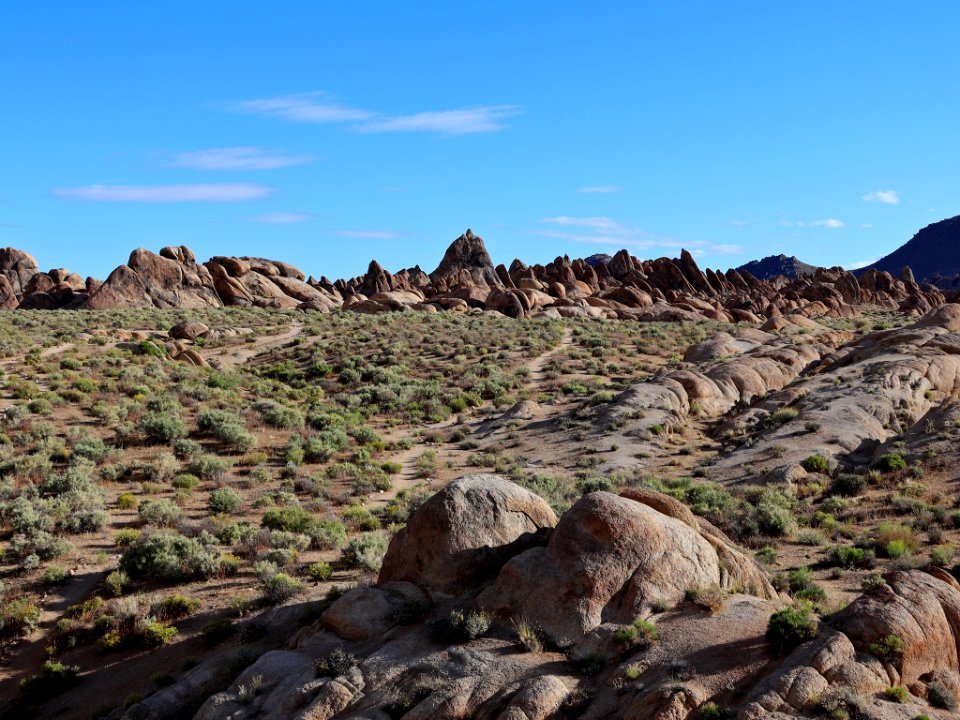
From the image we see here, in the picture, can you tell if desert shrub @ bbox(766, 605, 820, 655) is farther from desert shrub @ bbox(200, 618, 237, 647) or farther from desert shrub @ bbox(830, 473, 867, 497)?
desert shrub @ bbox(830, 473, 867, 497)

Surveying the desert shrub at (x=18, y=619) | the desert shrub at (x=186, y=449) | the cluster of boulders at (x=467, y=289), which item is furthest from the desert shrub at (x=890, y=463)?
the cluster of boulders at (x=467, y=289)

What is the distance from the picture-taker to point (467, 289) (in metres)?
91.1

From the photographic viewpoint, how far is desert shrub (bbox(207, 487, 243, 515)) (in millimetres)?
21000

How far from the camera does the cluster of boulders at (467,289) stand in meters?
75.6

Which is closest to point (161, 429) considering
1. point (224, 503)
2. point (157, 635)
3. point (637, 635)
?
point (224, 503)

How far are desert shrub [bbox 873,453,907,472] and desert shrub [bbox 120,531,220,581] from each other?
19.5 m

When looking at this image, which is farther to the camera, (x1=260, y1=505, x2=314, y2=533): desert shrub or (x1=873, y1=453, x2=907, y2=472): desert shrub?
(x1=873, y1=453, x2=907, y2=472): desert shrub

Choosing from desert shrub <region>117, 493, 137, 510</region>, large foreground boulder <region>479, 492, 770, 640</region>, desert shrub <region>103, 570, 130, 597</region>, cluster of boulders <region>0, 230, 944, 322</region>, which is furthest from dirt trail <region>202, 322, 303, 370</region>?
large foreground boulder <region>479, 492, 770, 640</region>

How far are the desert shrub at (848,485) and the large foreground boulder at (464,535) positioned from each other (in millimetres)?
11548

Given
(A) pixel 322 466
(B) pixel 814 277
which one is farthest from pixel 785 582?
(B) pixel 814 277

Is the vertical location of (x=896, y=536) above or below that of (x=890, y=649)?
below

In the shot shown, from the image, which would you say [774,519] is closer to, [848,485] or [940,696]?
[848,485]

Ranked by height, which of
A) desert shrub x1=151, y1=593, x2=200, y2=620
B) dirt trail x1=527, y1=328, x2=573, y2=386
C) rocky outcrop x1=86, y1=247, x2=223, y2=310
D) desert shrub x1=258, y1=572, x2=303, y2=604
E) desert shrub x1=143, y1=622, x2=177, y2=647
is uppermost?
rocky outcrop x1=86, y1=247, x2=223, y2=310

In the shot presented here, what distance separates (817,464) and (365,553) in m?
15.0
